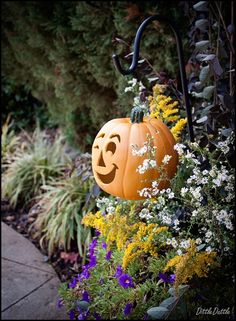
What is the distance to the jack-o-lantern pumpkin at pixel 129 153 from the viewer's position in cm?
140

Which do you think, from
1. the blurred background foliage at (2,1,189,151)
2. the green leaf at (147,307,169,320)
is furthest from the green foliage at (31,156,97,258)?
the green leaf at (147,307,169,320)

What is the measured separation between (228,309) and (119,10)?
1.92 m

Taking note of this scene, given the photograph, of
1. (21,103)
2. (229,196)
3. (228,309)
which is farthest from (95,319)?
(21,103)

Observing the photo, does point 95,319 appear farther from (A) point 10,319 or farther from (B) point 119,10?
(B) point 119,10

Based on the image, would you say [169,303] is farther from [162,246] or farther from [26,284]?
[26,284]

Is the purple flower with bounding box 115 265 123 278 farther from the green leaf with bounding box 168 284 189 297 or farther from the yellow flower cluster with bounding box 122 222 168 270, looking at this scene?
the green leaf with bounding box 168 284 189 297

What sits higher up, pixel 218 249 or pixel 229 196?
pixel 229 196

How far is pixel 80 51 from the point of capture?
3.06 meters

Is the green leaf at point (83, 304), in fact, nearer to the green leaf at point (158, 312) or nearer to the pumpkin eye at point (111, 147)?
the green leaf at point (158, 312)

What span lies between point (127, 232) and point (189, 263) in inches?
12.4

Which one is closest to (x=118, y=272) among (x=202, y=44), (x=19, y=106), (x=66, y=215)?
(x=202, y=44)

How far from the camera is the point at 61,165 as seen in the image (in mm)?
3617

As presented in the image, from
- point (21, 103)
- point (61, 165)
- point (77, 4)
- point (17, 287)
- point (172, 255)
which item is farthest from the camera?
point (21, 103)

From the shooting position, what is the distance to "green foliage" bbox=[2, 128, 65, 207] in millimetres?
3506
